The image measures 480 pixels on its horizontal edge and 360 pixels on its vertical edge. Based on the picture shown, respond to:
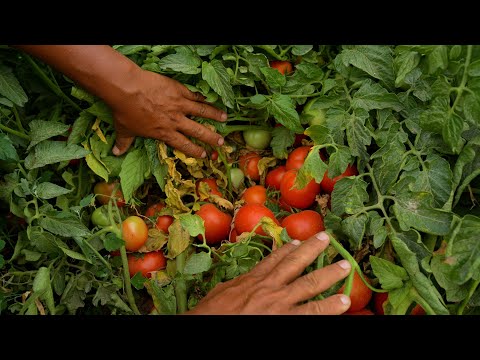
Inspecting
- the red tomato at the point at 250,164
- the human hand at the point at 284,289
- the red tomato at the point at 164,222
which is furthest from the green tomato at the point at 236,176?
the human hand at the point at 284,289

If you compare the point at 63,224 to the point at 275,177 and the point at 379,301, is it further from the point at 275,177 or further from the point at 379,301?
the point at 379,301

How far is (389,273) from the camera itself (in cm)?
130

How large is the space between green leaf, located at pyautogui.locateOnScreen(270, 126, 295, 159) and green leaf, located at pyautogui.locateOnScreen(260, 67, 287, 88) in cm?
17

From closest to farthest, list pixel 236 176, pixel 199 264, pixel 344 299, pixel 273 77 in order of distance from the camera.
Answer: pixel 344 299
pixel 199 264
pixel 273 77
pixel 236 176

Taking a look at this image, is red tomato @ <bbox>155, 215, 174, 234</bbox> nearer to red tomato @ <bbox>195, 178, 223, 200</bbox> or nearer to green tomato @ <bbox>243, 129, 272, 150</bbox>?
red tomato @ <bbox>195, 178, 223, 200</bbox>

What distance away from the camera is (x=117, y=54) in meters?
1.55

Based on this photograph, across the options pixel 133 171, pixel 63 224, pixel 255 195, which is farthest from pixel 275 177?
pixel 63 224

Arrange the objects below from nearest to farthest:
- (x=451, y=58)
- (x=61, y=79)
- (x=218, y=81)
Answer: (x=451, y=58) < (x=218, y=81) < (x=61, y=79)

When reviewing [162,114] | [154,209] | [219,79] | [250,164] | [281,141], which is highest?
[219,79]

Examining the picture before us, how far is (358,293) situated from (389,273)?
122 mm

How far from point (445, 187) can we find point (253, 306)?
591 mm
